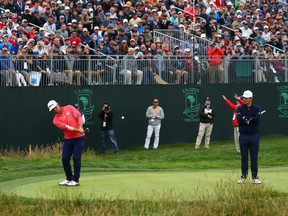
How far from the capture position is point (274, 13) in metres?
46.9

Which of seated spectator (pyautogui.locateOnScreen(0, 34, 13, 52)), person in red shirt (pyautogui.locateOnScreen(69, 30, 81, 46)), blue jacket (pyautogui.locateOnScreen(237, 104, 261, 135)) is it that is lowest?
blue jacket (pyautogui.locateOnScreen(237, 104, 261, 135))

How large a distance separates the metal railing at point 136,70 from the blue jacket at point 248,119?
13.9 m

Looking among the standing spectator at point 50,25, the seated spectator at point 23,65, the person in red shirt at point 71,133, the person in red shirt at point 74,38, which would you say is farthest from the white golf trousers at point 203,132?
the person in red shirt at point 71,133

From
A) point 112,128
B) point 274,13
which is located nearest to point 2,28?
point 112,128

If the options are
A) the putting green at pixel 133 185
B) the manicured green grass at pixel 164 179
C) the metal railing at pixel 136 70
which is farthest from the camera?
the metal railing at pixel 136 70

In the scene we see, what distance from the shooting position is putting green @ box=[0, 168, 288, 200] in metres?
20.4

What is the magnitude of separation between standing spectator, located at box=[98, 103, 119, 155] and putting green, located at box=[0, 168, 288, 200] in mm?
9161

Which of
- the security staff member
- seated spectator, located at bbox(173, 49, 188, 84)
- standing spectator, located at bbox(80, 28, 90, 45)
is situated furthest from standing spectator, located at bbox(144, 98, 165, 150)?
the security staff member

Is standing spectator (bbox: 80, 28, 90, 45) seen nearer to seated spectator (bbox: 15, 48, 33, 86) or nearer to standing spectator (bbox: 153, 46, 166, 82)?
standing spectator (bbox: 153, 46, 166, 82)

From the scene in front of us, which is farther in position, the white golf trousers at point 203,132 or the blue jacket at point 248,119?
the white golf trousers at point 203,132

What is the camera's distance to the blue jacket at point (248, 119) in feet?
73.9

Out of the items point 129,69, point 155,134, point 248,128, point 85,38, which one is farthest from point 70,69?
point 248,128

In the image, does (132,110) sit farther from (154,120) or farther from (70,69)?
(70,69)

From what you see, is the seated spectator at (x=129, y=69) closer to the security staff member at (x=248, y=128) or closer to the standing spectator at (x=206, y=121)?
the standing spectator at (x=206, y=121)
